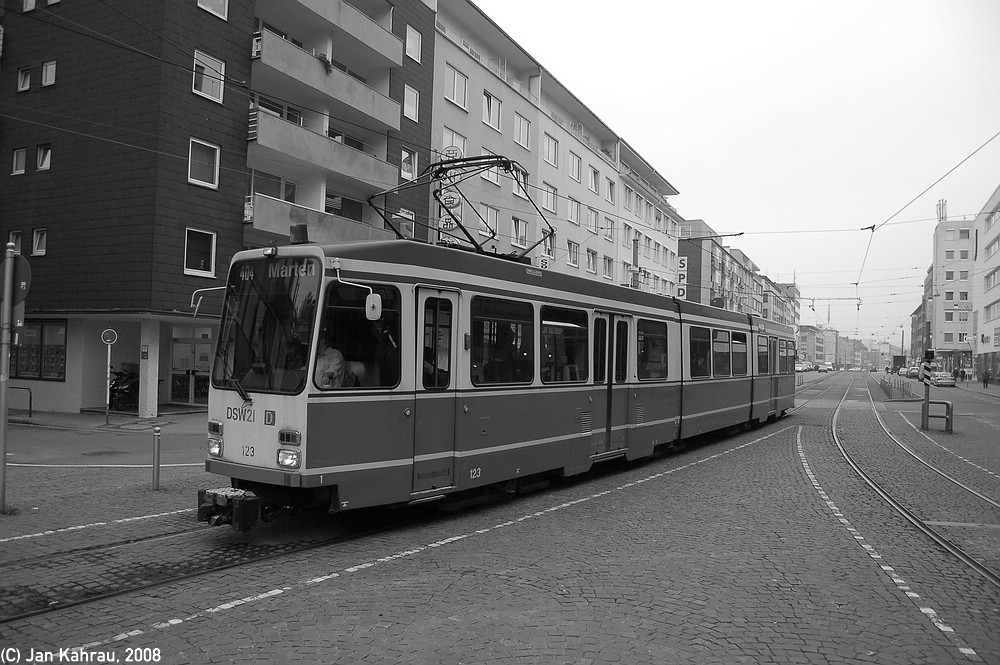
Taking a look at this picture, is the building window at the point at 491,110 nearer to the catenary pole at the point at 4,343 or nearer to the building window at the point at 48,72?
the building window at the point at 48,72

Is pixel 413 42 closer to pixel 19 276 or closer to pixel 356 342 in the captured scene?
pixel 19 276

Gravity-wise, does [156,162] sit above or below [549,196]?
below

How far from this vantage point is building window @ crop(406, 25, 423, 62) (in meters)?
28.0

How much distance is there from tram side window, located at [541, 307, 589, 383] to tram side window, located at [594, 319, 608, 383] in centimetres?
32

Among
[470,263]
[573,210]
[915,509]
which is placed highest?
[573,210]

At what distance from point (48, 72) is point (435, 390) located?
69.3 ft

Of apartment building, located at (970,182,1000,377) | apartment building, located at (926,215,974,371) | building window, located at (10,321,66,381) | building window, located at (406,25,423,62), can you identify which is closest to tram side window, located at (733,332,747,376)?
building window, located at (406,25,423,62)

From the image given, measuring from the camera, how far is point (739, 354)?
18.1 metres

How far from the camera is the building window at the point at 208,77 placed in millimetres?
20453

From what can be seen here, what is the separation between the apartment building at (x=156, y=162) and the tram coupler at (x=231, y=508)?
13.2 metres

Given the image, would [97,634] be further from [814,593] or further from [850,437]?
[850,437]

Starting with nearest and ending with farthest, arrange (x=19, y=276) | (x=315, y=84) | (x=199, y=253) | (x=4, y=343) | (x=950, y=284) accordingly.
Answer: (x=19, y=276)
(x=4, y=343)
(x=199, y=253)
(x=315, y=84)
(x=950, y=284)

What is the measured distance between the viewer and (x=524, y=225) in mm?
35625

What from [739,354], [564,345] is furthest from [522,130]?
[564,345]
